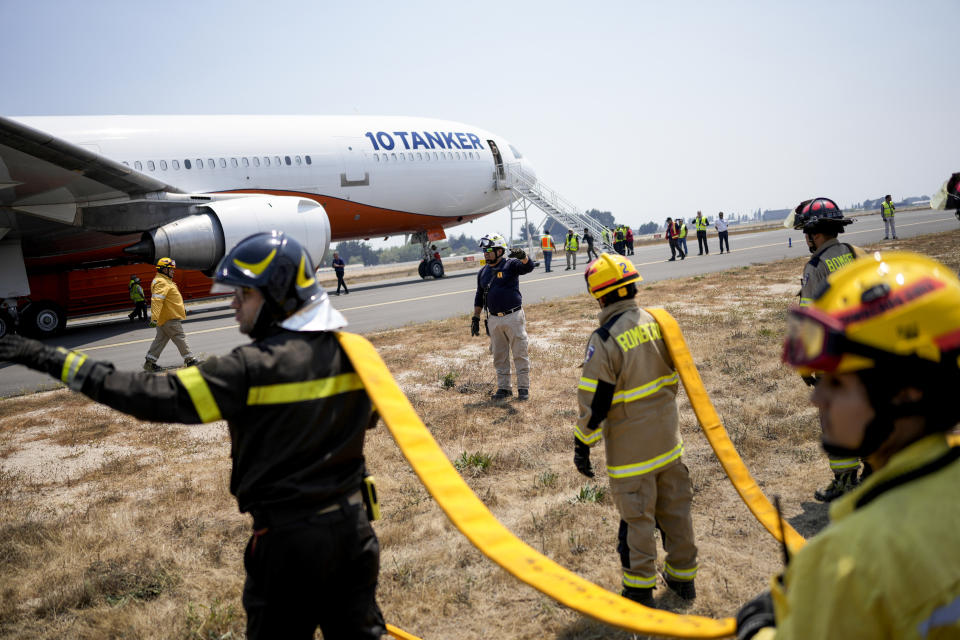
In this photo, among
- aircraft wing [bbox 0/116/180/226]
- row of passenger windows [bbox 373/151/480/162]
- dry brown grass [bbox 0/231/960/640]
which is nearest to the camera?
dry brown grass [bbox 0/231/960/640]

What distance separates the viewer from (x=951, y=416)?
142cm

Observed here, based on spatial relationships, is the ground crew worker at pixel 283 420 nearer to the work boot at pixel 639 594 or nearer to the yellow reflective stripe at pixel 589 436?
the yellow reflective stripe at pixel 589 436

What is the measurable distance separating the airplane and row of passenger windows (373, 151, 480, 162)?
0.04 metres

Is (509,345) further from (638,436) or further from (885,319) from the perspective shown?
(885,319)

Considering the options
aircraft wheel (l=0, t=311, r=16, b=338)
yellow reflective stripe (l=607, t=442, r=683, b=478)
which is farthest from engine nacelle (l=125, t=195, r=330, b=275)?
yellow reflective stripe (l=607, t=442, r=683, b=478)

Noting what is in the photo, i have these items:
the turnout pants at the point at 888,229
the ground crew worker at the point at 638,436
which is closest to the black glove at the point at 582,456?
the ground crew worker at the point at 638,436

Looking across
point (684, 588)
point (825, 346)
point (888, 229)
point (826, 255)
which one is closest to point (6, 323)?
point (684, 588)

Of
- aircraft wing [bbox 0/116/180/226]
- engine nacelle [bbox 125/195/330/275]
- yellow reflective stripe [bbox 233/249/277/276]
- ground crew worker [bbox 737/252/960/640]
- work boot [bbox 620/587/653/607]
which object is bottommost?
work boot [bbox 620/587/653/607]

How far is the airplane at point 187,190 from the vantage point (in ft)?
49.7

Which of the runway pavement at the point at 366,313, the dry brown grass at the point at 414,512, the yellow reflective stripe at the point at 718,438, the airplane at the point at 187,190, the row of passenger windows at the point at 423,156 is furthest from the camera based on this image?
the row of passenger windows at the point at 423,156

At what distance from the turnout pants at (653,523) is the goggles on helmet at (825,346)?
2.54 m

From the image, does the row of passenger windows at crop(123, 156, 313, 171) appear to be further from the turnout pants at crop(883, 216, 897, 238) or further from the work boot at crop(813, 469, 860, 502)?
the turnout pants at crop(883, 216, 897, 238)

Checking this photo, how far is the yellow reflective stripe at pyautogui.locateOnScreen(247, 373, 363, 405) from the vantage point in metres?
2.43

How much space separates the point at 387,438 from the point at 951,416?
21.8 ft
